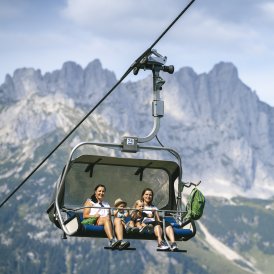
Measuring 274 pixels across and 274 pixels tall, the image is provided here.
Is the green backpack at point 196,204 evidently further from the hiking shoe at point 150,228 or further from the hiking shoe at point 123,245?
the hiking shoe at point 123,245

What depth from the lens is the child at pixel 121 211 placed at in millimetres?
20469

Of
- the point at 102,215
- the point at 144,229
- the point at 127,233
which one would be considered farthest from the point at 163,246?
the point at 102,215

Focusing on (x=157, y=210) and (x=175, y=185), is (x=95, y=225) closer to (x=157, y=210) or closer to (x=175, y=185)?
(x=157, y=210)

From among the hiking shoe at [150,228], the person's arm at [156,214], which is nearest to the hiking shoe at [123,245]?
the hiking shoe at [150,228]

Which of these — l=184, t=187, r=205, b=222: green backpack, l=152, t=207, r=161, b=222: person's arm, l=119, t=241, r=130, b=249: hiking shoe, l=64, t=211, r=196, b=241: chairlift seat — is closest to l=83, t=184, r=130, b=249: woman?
l=119, t=241, r=130, b=249: hiking shoe

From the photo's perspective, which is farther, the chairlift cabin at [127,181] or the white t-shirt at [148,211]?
the white t-shirt at [148,211]

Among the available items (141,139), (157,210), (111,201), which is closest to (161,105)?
(141,139)

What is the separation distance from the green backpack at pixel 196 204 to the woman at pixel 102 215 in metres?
1.82

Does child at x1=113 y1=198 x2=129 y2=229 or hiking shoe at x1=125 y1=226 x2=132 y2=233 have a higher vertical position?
child at x1=113 y1=198 x2=129 y2=229

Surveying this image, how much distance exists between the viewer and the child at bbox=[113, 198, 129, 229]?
2047 cm

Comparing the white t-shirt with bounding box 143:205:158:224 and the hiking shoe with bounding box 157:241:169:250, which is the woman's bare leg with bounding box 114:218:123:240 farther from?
the hiking shoe with bounding box 157:241:169:250

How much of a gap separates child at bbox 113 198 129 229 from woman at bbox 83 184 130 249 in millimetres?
202

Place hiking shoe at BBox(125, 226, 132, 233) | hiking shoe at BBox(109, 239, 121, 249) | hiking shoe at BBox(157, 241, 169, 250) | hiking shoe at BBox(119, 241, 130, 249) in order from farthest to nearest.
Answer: hiking shoe at BBox(125, 226, 132, 233), hiking shoe at BBox(157, 241, 169, 250), hiking shoe at BBox(109, 239, 121, 249), hiking shoe at BBox(119, 241, 130, 249)

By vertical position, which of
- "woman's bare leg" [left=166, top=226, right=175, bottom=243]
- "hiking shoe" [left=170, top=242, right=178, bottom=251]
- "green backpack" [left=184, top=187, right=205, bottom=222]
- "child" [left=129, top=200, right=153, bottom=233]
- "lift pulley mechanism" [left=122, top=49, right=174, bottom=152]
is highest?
"lift pulley mechanism" [left=122, top=49, right=174, bottom=152]
